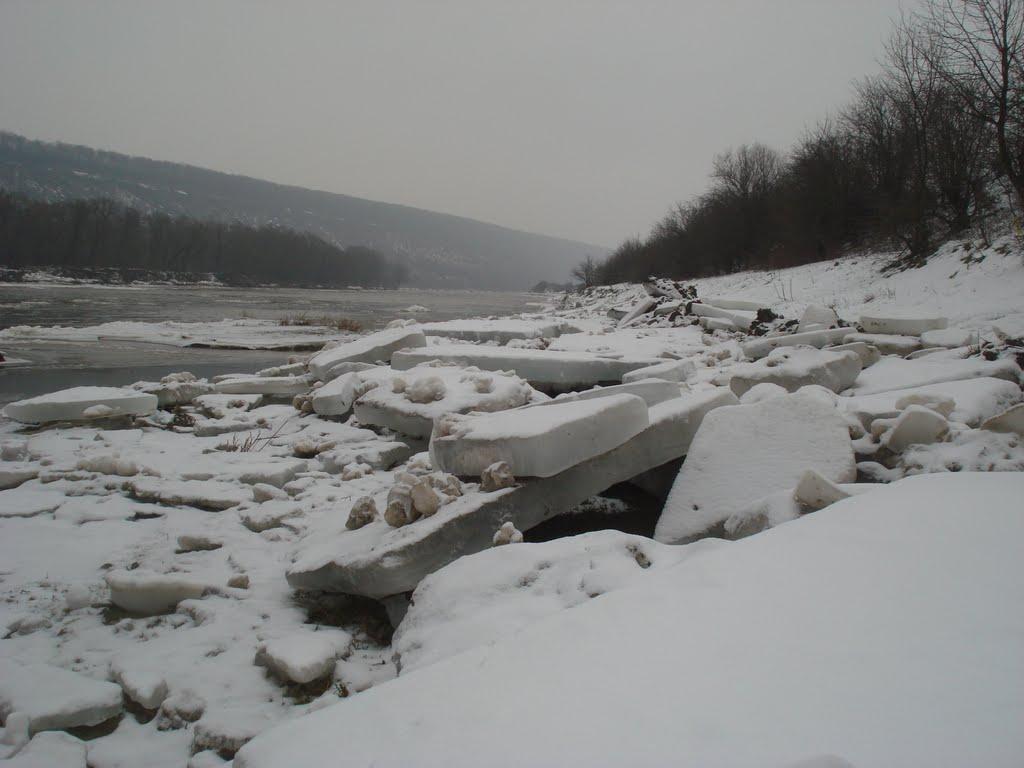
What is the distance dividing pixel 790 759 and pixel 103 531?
3.09 m

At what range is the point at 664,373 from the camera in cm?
507

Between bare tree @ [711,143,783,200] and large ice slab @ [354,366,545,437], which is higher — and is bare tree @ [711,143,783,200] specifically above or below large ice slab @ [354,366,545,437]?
above

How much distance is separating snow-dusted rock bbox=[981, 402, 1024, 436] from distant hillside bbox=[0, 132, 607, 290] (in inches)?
5338

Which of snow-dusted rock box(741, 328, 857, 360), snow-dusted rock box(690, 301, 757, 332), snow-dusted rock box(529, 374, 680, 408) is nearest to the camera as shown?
snow-dusted rock box(529, 374, 680, 408)

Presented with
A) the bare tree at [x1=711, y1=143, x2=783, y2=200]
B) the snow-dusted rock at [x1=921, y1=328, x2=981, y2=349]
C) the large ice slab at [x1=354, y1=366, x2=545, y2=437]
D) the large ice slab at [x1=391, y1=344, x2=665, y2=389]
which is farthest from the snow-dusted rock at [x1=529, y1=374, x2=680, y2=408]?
the bare tree at [x1=711, y1=143, x2=783, y2=200]

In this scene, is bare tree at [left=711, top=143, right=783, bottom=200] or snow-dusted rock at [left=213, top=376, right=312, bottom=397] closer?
snow-dusted rock at [left=213, top=376, right=312, bottom=397]

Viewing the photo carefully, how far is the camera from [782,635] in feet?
3.66

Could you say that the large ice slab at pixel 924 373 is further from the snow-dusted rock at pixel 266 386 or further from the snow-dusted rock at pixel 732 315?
the snow-dusted rock at pixel 266 386

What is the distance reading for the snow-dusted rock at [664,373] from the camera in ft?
16.6

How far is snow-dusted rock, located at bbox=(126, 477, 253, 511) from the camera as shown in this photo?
3115mm

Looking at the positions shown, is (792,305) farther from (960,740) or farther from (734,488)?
(960,740)

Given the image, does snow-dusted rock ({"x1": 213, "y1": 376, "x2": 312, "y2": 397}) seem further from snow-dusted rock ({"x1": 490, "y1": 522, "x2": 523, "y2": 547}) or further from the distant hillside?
the distant hillside

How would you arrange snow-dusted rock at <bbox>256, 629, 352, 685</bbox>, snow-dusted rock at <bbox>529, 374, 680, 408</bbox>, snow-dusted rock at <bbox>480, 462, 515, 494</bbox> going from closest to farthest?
snow-dusted rock at <bbox>256, 629, 352, 685</bbox> < snow-dusted rock at <bbox>480, 462, 515, 494</bbox> < snow-dusted rock at <bbox>529, 374, 680, 408</bbox>

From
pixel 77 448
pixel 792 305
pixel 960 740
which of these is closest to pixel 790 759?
pixel 960 740
